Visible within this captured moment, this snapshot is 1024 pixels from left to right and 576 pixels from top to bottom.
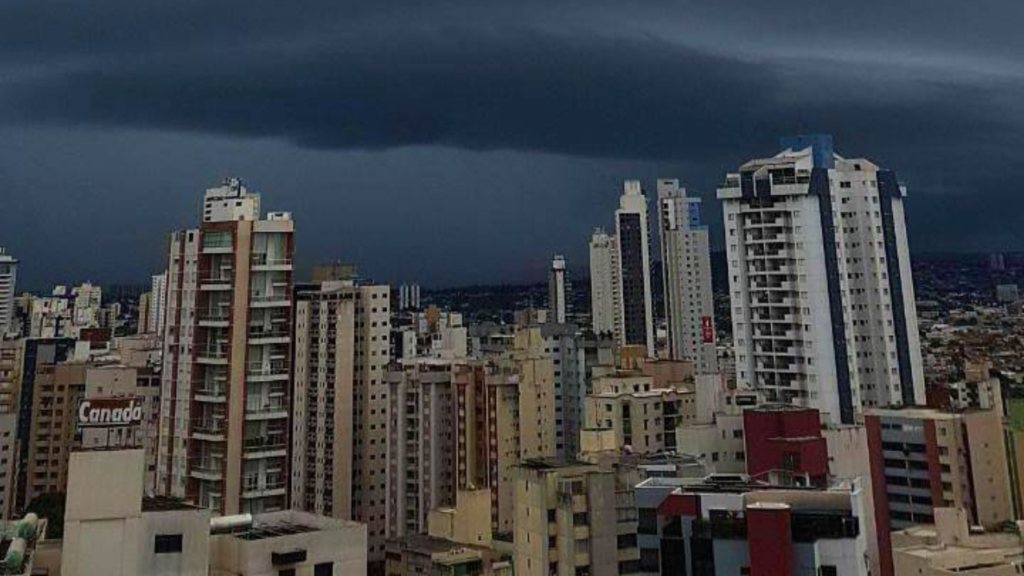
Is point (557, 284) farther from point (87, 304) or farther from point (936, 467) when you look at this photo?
point (936, 467)

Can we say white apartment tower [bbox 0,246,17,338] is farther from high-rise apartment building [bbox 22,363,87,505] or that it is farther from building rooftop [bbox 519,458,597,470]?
building rooftop [bbox 519,458,597,470]

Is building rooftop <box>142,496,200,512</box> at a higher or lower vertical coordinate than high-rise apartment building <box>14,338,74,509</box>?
lower

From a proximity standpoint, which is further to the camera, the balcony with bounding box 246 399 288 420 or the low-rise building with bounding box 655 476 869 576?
the balcony with bounding box 246 399 288 420

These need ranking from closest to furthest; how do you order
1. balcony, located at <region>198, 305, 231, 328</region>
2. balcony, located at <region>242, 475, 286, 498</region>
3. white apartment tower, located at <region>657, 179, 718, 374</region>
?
balcony, located at <region>242, 475, 286, 498</region>
balcony, located at <region>198, 305, 231, 328</region>
white apartment tower, located at <region>657, 179, 718, 374</region>

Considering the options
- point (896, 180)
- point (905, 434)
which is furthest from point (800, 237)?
point (905, 434)

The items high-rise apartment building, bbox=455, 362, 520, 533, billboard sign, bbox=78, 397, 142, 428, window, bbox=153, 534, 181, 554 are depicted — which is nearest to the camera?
window, bbox=153, 534, 181, 554

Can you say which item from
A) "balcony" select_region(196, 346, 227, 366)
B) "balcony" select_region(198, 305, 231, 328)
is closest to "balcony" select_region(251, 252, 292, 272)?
"balcony" select_region(198, 305, 231, 328)

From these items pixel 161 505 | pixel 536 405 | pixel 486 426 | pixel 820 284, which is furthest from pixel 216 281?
pixel 820 284
